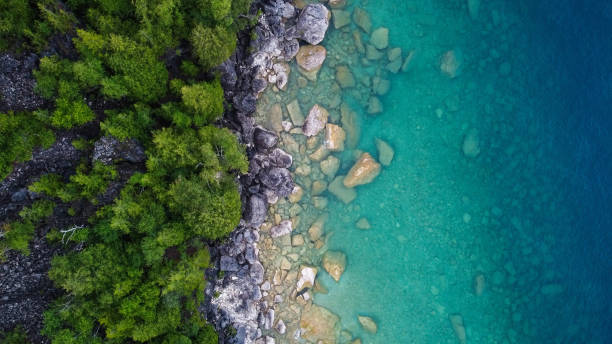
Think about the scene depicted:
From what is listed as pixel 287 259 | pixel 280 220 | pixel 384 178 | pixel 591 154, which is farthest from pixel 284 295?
pixel 591 154

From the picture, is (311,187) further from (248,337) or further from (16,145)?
(16,145)

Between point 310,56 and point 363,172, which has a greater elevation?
point 310,56

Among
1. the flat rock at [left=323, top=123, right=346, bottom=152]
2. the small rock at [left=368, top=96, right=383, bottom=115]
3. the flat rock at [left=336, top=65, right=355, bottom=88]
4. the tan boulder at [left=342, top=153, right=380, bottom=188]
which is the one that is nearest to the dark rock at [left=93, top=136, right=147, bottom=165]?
the flat rock at [left=323, top=123, right=346, bottom=152]

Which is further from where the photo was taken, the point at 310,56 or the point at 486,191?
the point at 486,191

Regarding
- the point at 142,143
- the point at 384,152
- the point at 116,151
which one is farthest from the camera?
the point at 384,152

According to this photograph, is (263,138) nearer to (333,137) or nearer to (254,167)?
(254,167)

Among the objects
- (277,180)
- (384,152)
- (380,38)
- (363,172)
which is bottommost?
(363,172)

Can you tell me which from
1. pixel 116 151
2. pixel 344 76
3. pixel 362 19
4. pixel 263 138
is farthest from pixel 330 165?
pixel 116 151

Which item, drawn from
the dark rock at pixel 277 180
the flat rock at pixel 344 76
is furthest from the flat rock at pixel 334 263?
the flat rock at pixel 344 76
